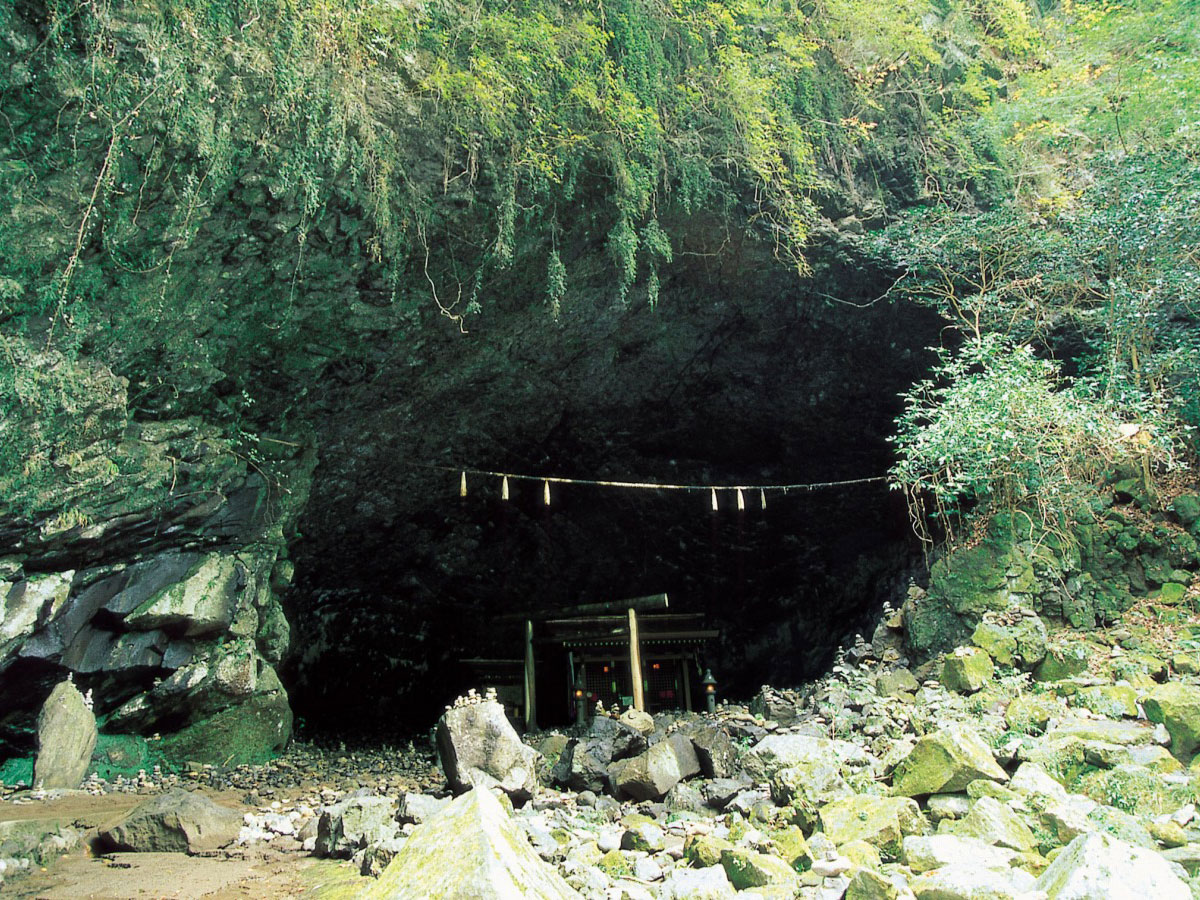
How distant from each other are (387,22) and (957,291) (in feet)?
22.0

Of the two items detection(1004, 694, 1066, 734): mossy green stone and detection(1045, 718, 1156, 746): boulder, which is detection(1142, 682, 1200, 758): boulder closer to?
detection(1045, 718, 1156, 746): boulder

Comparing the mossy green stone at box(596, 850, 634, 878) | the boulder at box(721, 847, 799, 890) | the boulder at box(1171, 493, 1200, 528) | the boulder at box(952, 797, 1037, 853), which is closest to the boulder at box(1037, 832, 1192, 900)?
the boulder at box(952, 797, 1037, 853)

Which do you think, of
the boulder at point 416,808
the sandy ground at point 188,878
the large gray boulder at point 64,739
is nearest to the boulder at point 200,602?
the large gray boulder at point 64,739

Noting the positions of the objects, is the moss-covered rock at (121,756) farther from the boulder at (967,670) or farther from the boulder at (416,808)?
the boulder at (967,670)

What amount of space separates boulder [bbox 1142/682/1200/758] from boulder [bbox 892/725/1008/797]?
112 centimetres

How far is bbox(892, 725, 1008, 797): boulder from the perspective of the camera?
4168 millimetres

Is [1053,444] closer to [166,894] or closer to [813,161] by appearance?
[813,161]

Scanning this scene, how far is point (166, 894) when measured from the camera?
151 inches

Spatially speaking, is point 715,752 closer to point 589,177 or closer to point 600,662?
point 589,177

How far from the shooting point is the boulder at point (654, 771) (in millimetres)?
5336

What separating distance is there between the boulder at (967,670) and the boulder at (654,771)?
92.4 inches

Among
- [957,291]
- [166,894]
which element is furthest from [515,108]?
[166,894]

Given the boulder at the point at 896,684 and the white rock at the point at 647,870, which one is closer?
the white rock at the point at 647,870

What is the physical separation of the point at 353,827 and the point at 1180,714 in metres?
5.19
